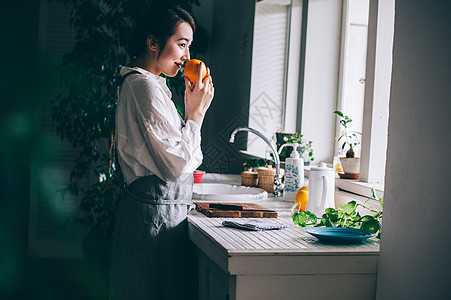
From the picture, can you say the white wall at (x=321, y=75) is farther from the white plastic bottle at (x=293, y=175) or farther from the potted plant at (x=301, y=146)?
the white plastic bottle at (x=293, y=175)

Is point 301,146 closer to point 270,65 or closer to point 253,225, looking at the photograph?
point 270,65

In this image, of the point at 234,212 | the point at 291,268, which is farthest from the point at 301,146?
the point at 291,268

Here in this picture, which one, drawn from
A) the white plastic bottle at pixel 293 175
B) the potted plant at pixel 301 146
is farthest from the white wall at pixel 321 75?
the white plastic bottle at pixel 293 175

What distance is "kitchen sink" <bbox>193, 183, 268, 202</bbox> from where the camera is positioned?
2.07m

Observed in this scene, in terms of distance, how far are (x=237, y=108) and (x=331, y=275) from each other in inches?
113

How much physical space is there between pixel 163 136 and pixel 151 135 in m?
0.04

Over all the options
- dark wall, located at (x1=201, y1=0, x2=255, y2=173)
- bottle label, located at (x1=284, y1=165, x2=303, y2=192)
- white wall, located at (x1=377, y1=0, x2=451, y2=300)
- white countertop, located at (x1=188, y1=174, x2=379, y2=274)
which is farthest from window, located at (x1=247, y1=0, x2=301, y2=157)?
white wall, located at (x1=377, y1=0, x2=451, y2=300)

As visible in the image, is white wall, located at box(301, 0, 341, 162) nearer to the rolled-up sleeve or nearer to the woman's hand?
the woman's hand

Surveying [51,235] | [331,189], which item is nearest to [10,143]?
[51,235]

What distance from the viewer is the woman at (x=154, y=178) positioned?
153 centimetres

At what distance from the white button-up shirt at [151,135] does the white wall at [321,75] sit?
139 cm

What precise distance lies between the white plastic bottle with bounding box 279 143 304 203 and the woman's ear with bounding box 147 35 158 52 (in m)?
0.76

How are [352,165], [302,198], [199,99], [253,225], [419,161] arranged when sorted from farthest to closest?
[352,165], [302,198], [199,99], [253,225], [419,161]

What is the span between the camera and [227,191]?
8.53 ft
